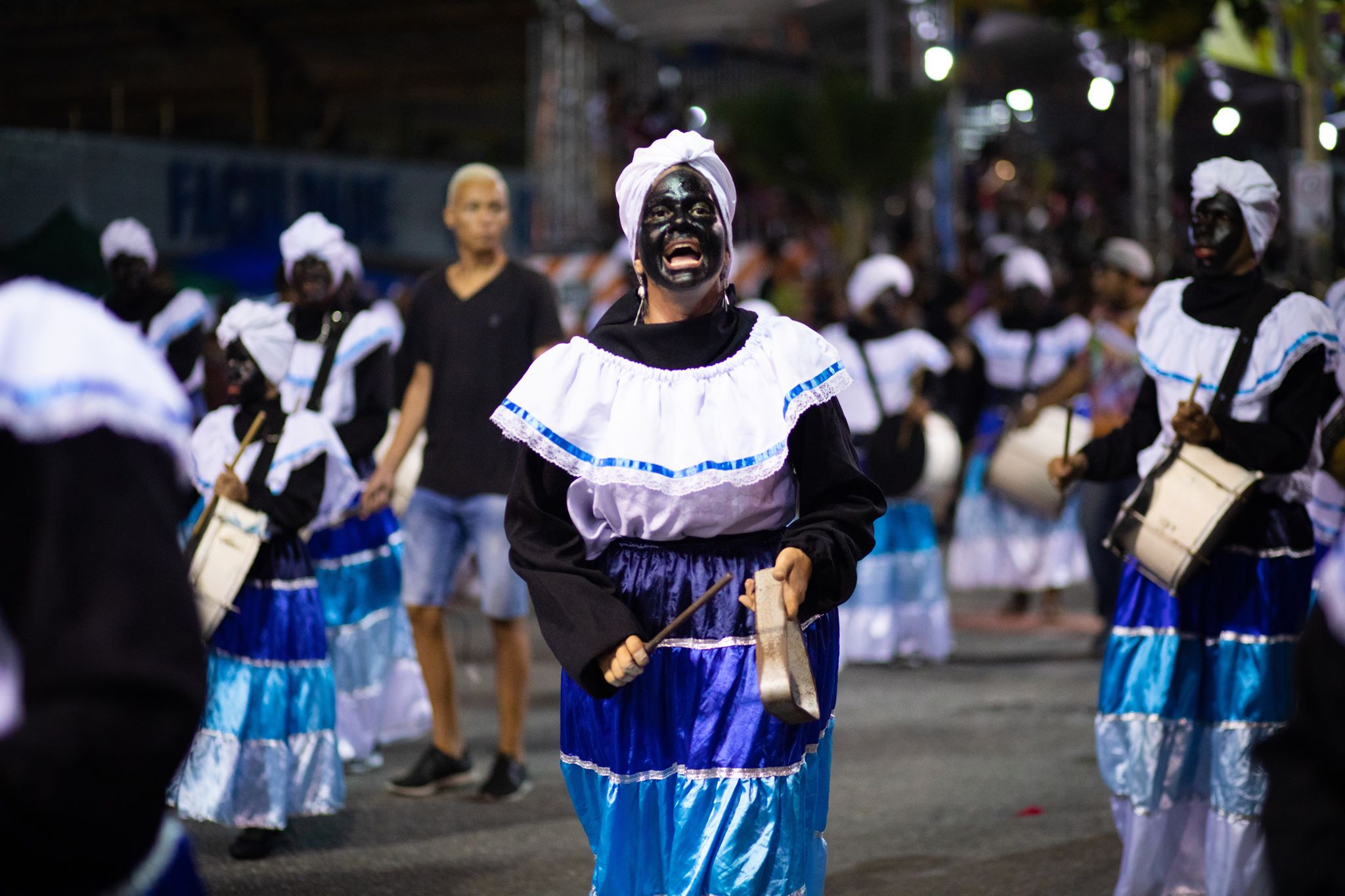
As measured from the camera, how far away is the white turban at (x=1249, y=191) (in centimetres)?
523

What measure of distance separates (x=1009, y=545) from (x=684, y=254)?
27.0 feet

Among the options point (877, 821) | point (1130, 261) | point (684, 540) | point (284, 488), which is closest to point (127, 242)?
point (284, 488)

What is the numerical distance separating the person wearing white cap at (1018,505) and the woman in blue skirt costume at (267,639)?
629cm

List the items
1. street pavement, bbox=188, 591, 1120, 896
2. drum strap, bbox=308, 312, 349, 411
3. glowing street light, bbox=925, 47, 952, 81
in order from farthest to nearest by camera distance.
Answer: glowing street light, bbox=925, 47, 952, 81 < drum strap, bbox=308, 312, 349, 411 < street pavement, bbox=188, 591, 1120, 896

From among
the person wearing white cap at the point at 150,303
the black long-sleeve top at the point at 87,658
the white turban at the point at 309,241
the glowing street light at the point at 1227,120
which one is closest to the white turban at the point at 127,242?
the person wearing white cap at the point at 150,303

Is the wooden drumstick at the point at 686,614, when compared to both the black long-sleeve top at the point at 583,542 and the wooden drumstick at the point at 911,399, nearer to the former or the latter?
the black long-sleeve top at the point at 583,542

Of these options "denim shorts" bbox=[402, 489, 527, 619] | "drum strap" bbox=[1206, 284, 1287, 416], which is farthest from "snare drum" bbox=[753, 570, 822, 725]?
"denim shorts" bbox=[402, 489, 527, 619]

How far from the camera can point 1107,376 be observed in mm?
10328

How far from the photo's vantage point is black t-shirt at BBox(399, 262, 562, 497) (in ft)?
22.0

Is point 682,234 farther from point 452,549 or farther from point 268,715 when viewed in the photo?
point 452,549

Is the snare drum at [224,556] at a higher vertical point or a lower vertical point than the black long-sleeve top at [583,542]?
lower

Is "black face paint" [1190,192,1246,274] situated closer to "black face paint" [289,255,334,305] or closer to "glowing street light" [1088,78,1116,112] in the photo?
"black face paint" [289,255,334,305]

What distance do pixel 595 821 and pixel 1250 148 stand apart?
1877 cm

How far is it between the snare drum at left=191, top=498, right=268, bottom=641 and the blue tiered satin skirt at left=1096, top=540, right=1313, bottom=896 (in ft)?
9.41
